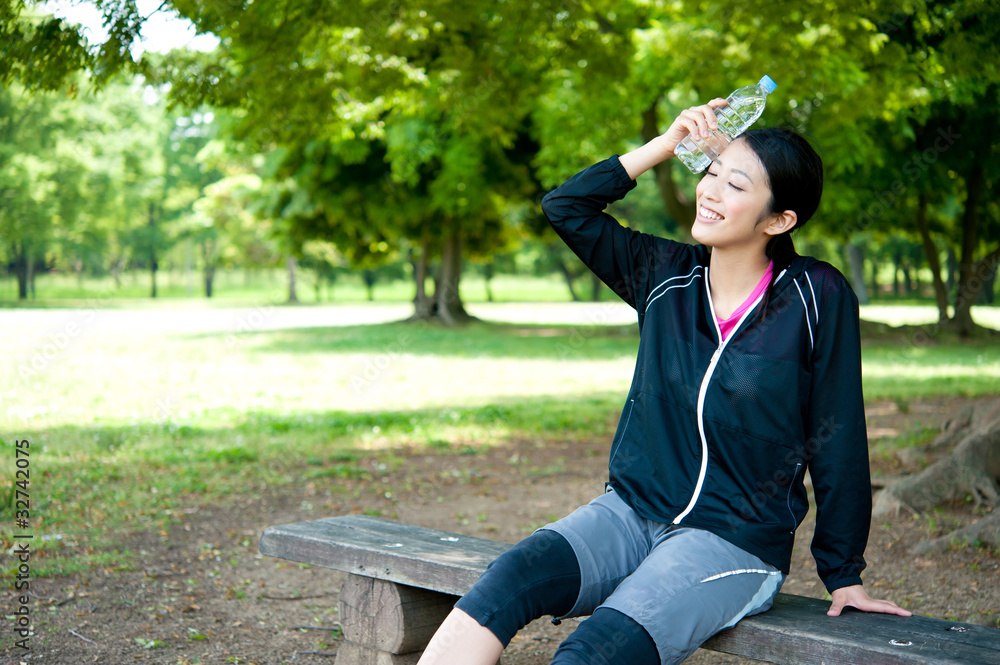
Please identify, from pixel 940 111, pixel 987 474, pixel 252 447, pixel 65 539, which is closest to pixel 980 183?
pixel 940 111

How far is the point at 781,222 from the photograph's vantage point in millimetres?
2559

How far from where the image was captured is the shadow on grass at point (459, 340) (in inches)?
723

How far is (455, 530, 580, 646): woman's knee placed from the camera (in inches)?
86.4

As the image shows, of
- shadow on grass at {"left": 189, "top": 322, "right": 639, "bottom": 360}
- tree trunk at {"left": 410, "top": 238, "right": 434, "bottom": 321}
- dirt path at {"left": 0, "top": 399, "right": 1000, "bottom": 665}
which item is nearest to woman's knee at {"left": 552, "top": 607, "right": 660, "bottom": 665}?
dirt path at {"left": 0, "top": 399, "right": 1000, "bottom": 665}

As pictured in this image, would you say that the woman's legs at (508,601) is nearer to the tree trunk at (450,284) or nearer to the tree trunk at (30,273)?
the tree trunk at (450,284)

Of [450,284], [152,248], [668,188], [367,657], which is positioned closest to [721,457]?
[367,657]

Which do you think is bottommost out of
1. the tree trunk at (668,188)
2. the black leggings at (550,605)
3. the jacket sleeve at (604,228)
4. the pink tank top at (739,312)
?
the black leggings at (550,605)

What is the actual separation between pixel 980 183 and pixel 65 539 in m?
21.4

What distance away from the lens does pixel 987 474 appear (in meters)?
5.73

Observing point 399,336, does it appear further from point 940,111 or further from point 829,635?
point 829,635

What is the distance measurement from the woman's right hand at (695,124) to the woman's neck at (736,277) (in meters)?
0.36

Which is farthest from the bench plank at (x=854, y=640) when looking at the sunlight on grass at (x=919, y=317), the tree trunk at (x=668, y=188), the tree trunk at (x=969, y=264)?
the sunlight on grass at (x=919, y=317)

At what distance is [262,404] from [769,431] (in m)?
9.09

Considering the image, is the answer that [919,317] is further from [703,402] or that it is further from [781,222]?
[703,402]
